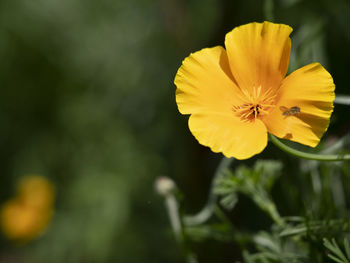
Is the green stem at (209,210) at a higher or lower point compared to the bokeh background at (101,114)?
higher

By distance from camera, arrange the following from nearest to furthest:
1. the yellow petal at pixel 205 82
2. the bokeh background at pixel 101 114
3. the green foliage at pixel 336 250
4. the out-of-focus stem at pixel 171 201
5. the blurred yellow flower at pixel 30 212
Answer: the green foliage at pixel 336 250, the yellow petal at pixel 205 82, the out-of-focus stem at pixel 171 201, the bokeh background at pixel 101 114, the blurred yellow flower at pixel 30 212

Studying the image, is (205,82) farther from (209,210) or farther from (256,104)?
(209,210)

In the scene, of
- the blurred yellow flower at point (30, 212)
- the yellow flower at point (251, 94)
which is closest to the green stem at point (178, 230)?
the yellow flower at point (251, 94)

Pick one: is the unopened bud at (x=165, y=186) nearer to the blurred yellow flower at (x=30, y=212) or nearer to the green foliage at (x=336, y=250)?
the green foliage at (x=336, y=250)

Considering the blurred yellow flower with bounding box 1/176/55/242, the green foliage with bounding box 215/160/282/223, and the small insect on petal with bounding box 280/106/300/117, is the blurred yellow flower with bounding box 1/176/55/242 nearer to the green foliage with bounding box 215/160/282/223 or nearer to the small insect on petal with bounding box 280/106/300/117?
the green foliage with bounding box 215/160/282/223

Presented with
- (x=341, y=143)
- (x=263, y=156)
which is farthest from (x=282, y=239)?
(x=263, y=156)

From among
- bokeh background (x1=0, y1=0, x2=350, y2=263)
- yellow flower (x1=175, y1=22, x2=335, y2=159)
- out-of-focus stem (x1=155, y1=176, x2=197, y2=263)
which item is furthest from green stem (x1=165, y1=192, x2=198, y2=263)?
bokeh background (x1=0, y1=0, x2=350, y2=263)

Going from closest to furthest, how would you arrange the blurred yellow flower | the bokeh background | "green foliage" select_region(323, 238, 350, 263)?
"green foliage" select_region(323, 238, 350, 263) → the bokeh background → the blurred yellow flower
